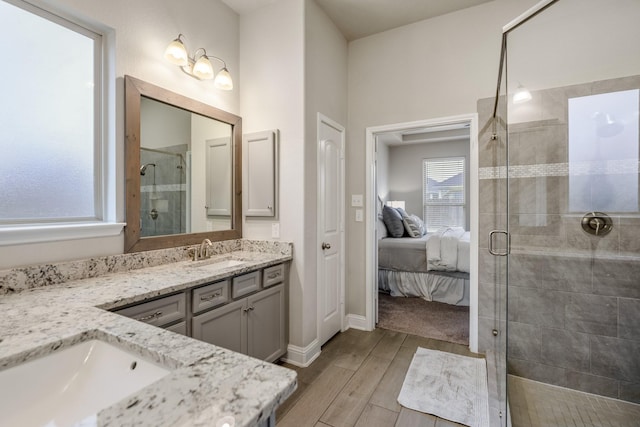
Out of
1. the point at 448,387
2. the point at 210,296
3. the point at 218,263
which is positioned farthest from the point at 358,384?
the point at 218,263

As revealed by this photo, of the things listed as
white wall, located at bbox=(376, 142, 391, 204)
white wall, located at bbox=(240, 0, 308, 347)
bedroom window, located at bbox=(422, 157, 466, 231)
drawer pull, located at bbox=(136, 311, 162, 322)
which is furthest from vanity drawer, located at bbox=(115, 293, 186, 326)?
bedroom window, located at bbox=(422, 157, 466, 231)

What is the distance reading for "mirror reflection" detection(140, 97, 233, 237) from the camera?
200 cm

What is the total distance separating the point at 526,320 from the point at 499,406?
0.78m

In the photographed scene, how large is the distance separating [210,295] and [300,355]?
1.02 meters

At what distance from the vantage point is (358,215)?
3.14 meters

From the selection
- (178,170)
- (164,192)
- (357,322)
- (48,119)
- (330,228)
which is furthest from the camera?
(357,322)

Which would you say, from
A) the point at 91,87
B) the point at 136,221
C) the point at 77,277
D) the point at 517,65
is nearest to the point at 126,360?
the point at 77,277

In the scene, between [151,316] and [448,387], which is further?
[448,387]

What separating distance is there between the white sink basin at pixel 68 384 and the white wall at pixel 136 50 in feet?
3.19

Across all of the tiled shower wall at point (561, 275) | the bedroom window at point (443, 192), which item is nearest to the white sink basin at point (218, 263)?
the tiled shower wall at point (561, 275)

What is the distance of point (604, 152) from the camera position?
204 centimetres

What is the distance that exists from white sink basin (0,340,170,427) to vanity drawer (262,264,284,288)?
136 cm

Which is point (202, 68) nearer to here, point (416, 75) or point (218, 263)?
point (218, 263)

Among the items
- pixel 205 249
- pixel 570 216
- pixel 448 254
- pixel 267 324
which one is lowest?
pixel 267 324
